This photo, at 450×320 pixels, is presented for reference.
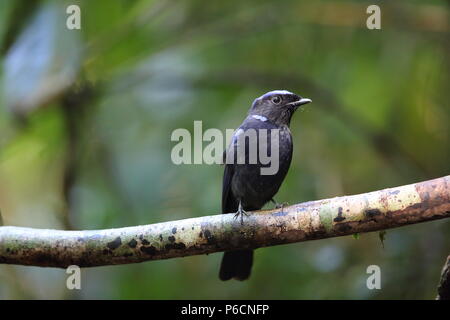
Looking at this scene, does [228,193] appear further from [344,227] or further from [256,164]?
[344,227]

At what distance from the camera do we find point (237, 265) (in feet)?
15.9

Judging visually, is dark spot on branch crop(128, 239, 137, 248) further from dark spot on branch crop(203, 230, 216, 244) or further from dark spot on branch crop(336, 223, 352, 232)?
dark spot on branch crop(336, 223, 352, 232)

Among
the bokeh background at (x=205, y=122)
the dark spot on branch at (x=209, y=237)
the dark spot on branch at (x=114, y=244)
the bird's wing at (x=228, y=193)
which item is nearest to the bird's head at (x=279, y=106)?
the bird's wing at (x=228, y=193)

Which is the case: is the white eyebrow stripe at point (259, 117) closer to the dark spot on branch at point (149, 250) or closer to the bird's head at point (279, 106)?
the bird's head at point (279, 106)

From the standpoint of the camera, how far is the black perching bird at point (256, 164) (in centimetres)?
465

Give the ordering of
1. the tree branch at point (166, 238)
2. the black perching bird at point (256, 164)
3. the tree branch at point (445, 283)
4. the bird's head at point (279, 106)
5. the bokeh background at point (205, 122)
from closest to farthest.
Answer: the tree branch at point (445, 283)
the tree branch at point (166, 238)
the black perching bird at point (256, 164)
the bird's head at point (279, 106)
the bokeh background at point (205, 122)

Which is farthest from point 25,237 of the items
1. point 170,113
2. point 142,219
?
point 170,113

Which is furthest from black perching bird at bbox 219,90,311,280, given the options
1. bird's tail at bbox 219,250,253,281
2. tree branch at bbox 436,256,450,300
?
tree branch at bbox 436,256,450,300

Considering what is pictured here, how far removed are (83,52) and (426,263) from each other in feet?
11.6

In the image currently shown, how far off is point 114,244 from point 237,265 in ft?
4.25

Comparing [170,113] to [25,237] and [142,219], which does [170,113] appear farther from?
[25,237]

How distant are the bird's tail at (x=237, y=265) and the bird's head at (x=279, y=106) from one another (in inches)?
38.9

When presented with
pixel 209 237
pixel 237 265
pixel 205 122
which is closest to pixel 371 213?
pixel 209 237
